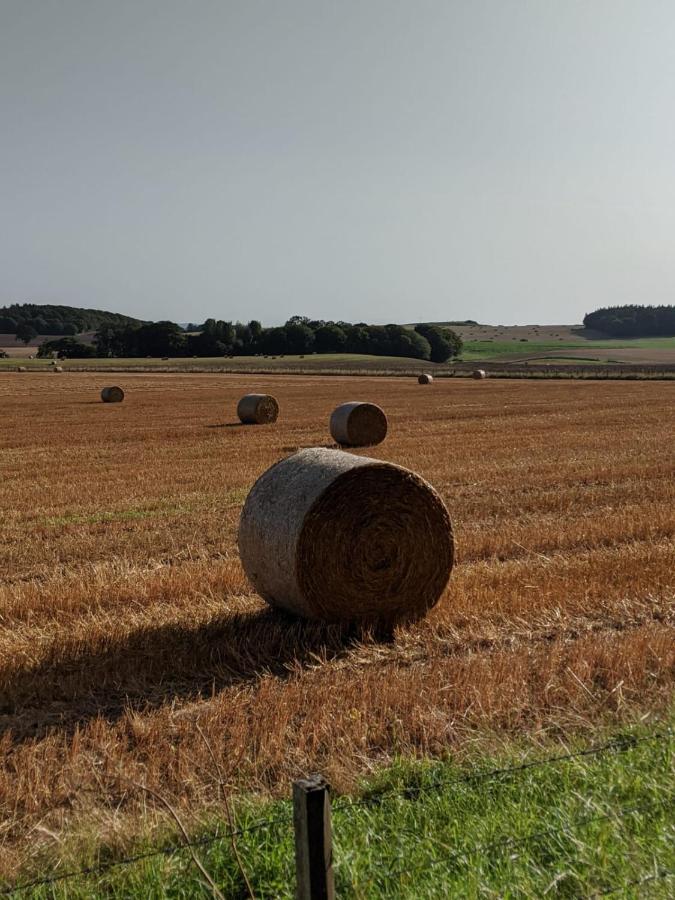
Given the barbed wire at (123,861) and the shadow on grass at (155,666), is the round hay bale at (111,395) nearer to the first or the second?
the shadow on grass at (155,666)

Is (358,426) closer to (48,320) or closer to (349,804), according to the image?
(349,804)

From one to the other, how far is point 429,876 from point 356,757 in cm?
130

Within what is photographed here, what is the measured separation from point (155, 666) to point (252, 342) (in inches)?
4185

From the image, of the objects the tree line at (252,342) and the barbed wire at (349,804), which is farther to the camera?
the tree line at (252,342)

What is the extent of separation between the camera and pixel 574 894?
139 inches

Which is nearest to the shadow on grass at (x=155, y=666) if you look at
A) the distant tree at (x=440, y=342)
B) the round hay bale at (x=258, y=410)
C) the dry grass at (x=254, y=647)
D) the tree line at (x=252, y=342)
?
the dry grass at (x=254, y=647)

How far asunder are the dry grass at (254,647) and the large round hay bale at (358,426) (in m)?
5.08

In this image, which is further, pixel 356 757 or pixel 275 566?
pixel 275 566

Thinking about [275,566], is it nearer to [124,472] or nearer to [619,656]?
[619,656]

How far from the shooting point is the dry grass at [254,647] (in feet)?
16.0

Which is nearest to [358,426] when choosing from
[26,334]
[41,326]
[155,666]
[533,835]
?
[155,666]

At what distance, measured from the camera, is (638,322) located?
15012 cm

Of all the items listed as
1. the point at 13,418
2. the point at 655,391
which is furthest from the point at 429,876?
the point at 655,391

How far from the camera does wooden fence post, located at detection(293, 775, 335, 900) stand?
8.64 feet
